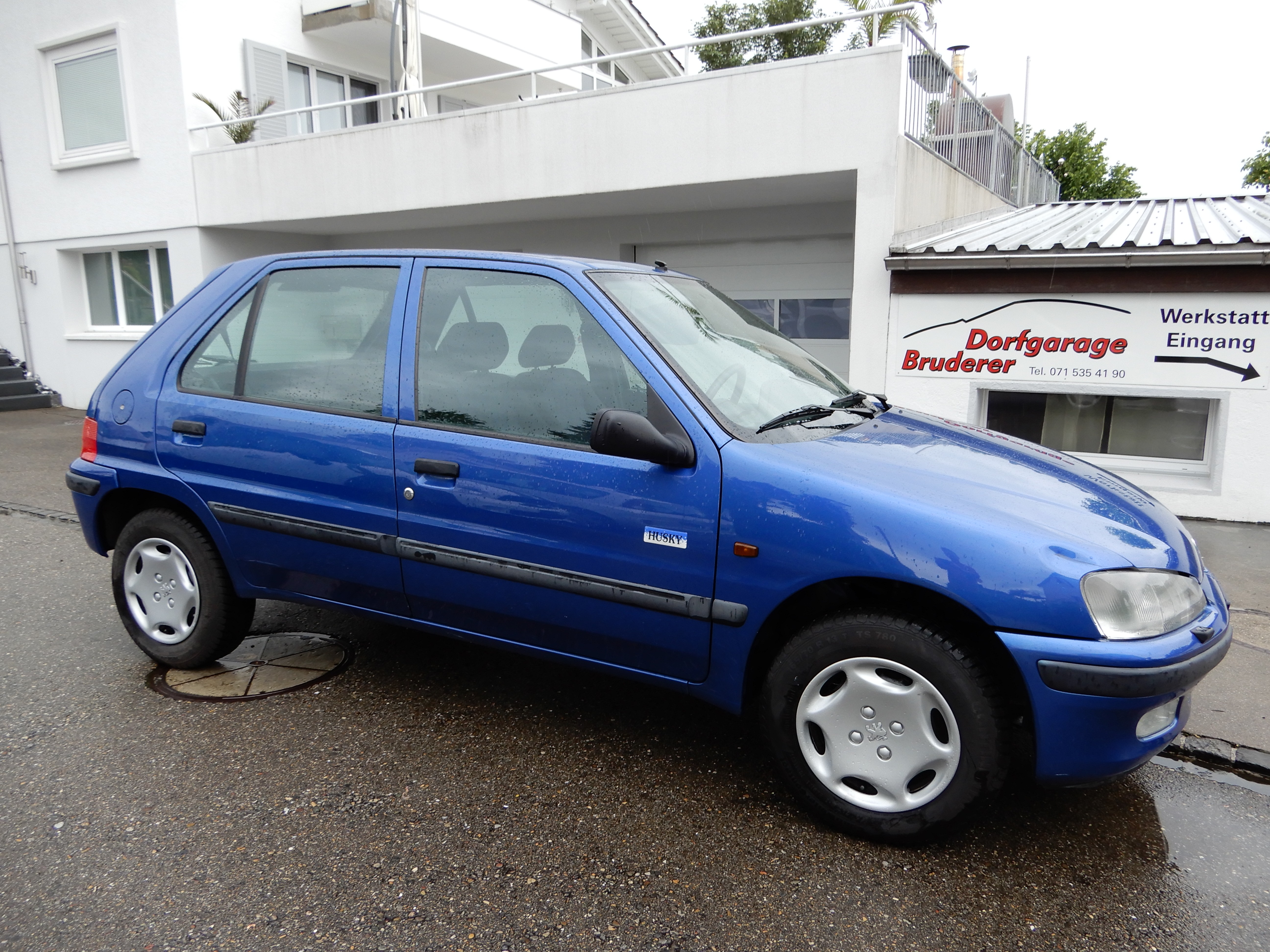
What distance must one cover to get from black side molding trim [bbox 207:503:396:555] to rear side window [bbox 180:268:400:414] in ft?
1.49

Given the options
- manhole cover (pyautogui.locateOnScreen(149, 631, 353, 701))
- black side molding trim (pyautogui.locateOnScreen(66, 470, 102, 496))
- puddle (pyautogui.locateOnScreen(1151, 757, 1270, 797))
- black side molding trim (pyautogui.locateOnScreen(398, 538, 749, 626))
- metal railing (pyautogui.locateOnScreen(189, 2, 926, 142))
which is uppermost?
metal railing (pyautogui.locateOnScreen(189, 2, 926, 142))

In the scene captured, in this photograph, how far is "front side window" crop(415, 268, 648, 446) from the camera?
120 inches

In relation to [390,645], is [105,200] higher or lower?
higher

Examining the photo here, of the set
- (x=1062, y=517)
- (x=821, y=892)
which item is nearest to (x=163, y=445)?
(x=821, y=892)

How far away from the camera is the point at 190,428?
3.70 meters

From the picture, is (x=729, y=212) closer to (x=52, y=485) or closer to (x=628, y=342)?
(x=52, y=485)

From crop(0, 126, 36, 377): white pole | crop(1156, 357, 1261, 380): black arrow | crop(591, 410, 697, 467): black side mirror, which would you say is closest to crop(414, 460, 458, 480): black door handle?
crop(591, 410, 697, 467): black side mirror

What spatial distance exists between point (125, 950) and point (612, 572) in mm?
1656

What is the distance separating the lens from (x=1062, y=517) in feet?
8.61

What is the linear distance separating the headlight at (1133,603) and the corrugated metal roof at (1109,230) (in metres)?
5.35

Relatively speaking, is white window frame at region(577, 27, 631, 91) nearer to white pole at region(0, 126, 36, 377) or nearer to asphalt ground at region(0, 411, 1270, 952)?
white pole at region(0, 126, 36, 377)

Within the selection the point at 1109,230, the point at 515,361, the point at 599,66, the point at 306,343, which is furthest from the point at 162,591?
the point at 599,66

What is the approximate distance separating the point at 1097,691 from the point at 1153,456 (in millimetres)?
6148

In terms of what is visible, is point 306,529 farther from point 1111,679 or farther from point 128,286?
point 128,286
